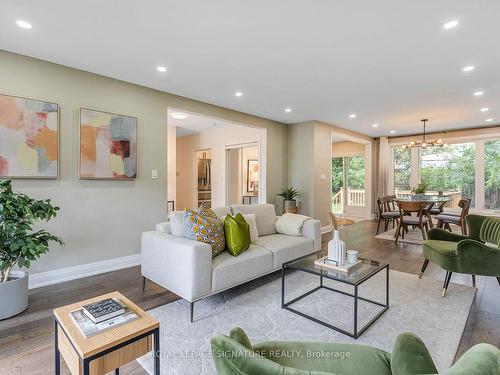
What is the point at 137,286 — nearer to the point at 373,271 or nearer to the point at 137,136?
the point at 137,136

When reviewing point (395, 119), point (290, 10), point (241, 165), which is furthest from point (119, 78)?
point (395, 119)

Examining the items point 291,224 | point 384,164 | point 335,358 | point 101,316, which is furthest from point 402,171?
point 101,316

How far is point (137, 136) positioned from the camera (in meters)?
3.76

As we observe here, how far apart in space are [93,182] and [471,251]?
4163 millimetres

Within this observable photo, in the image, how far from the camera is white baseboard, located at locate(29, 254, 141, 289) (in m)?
2.97

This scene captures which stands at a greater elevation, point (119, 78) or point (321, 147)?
point (119, 78)

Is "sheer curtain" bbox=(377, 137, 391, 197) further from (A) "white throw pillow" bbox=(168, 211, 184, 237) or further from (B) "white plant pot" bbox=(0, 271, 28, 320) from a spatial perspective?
(B) "white plant pot" bbox=(0, 271, 28, 320)

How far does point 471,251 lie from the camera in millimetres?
2492

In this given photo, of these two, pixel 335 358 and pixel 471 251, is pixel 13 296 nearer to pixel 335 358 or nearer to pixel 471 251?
pixel 335 358

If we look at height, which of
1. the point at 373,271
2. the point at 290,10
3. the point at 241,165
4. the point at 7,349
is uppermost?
the point at 290,10

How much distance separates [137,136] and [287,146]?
3.62 meters

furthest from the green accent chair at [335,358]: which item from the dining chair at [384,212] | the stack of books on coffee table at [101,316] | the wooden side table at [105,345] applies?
the dining chair at [384,212]

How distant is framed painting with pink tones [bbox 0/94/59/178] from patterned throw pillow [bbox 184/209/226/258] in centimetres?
176

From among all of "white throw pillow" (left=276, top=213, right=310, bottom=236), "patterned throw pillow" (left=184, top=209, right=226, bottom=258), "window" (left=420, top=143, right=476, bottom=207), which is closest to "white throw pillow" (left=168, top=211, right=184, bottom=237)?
"patterned throw pillow" (left=184, top=209, right=226, bottom=258)
